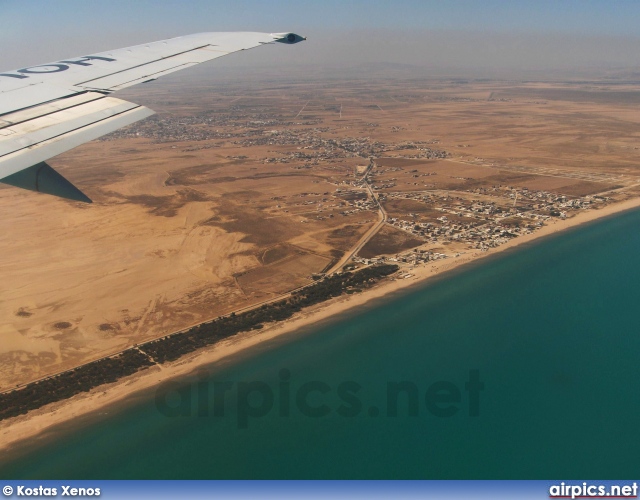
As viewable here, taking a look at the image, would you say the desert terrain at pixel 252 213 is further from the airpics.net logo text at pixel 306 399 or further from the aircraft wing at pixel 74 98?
the aircraft wing at pixel 74 98

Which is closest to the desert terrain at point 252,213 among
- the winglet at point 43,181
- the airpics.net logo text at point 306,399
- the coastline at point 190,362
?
the coastline at point 190,362

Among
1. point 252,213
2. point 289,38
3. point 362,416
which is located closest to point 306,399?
point 362,416

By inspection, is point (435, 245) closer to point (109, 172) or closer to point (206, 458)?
point (206, 458)

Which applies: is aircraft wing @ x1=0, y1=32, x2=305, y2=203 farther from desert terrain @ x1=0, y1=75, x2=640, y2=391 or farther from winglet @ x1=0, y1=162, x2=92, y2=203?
desert terrain @ x1=0, y1=75, x2=640, y2=391

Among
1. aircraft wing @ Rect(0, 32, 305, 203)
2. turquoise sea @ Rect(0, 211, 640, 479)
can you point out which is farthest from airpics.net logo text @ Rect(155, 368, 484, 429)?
aircraft wing @ Rect(0, 32, 305, 203)

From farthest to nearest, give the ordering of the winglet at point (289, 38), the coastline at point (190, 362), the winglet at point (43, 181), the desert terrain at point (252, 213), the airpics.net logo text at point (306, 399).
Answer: the desert terrain at point (252, 213), the airpics.net logo text at point (306, 399), the coastline at point (190, 362), the winglet at point (289, 38), the winglet at point (43, 181)

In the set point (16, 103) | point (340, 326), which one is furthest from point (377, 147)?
point (16, 103)
